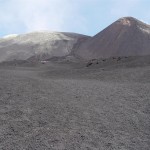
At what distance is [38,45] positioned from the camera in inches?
1903

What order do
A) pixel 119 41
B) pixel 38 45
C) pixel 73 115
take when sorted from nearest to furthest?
pixel 73 115
pixel 119 41
pixel 38 45

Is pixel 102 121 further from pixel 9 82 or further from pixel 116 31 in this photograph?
pixel 116 31

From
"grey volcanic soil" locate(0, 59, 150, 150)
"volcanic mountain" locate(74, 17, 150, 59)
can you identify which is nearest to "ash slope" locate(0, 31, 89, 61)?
"volcanic mountain" locate(74, 17, 150, 59)

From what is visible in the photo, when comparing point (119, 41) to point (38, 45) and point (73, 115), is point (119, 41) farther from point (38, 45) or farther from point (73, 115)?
point (73, 115)

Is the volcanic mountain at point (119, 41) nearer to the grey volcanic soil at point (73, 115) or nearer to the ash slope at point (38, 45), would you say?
the ash slope at point (38, 45)

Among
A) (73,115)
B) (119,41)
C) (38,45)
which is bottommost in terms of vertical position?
(73,115)

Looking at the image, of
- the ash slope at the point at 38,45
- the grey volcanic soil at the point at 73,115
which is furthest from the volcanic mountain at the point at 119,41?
the grey volcanic soil at the point at 73,115

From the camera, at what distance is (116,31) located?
46875 mm

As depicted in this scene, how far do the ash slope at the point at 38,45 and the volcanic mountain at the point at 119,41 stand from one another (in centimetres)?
227

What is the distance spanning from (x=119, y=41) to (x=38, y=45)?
31.3ft

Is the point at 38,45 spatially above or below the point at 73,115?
above

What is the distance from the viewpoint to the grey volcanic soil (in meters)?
8.05

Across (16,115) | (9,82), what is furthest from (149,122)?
(9,82)

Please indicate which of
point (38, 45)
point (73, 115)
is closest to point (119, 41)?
point (38, 45)
